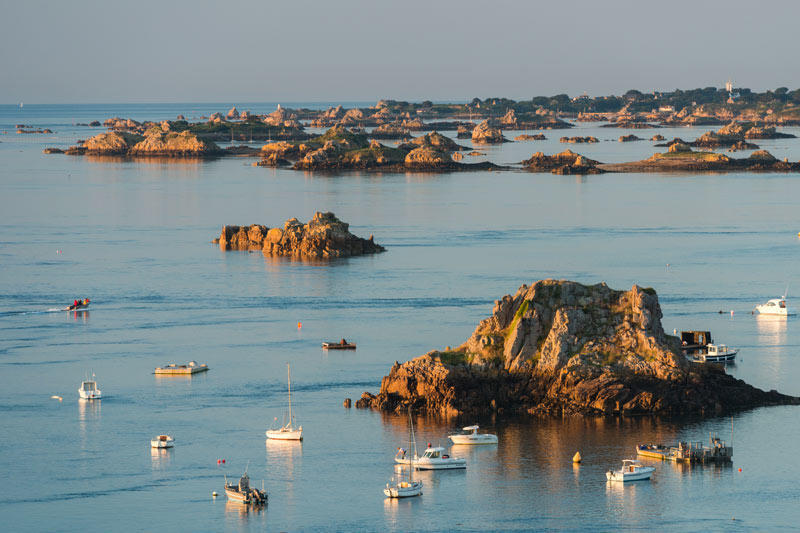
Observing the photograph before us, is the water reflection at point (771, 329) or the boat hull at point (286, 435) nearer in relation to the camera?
the boat hull at point (286, 435)

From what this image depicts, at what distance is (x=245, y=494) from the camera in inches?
1770

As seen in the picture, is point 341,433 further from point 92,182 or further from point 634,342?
point 92,182

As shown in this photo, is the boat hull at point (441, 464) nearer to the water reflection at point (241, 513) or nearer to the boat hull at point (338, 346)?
the water reflection at point (241, 513)

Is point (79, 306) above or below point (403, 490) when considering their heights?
above

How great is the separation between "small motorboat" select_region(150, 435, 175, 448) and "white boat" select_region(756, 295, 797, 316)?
40.8 metres

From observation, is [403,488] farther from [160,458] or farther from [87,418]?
[87,418]

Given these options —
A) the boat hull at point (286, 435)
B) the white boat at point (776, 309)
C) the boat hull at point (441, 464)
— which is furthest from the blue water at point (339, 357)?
the white boat at point (776, 309)

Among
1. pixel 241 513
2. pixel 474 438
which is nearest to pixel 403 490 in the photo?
pixel 241 513

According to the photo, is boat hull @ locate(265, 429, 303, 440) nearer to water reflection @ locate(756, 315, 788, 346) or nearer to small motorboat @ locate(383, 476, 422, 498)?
small motorboat @ locate(383, 476, 422, 498)

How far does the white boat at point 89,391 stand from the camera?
198ft

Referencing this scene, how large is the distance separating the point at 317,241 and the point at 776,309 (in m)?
39.3

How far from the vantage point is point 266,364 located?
2621 inches

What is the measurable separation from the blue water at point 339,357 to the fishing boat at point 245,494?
1.31 ft

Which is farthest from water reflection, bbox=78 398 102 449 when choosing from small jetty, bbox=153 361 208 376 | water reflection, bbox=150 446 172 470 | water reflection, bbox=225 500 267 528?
water reflection, bbox=225 500 267 528
